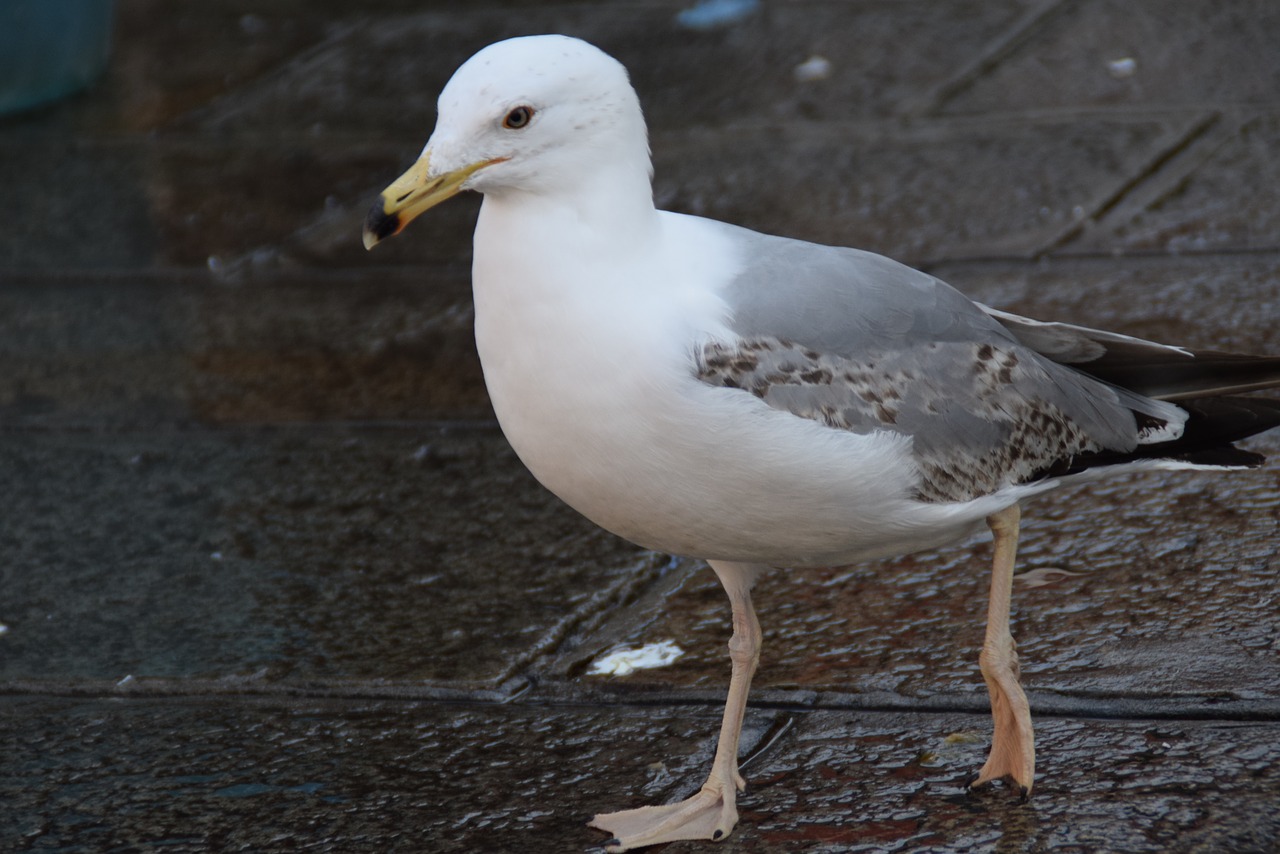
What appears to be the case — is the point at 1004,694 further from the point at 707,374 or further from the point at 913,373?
the point at 707,374

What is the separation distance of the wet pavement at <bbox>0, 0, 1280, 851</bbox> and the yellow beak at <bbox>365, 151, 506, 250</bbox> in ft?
3.62

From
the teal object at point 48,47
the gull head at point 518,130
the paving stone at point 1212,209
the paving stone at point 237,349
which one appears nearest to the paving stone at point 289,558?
the paving stone at point 237,349

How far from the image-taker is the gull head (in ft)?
9.54

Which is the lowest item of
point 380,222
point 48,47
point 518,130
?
point 380,222

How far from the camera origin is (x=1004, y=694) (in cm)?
311

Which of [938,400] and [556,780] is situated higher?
[938,400]

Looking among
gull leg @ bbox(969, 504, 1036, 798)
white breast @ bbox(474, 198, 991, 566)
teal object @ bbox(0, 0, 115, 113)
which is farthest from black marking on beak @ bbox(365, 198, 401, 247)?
teal object @ bbox(0, 0, 115, 113)

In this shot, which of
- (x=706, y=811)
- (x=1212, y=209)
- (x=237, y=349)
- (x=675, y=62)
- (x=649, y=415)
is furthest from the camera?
(x=675, y=62)

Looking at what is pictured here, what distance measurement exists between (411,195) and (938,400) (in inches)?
41.3

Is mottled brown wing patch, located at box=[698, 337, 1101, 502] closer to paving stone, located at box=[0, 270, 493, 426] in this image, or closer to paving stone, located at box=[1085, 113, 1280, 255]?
paving stone, located at box=[0, 270, 493, 426]

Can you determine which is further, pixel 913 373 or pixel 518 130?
pixel 913 373

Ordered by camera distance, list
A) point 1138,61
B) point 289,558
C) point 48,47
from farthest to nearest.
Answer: point 48,47
point 1138,61
point 289,558

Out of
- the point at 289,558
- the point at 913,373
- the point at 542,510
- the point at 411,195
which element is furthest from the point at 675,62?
the point at 411,195

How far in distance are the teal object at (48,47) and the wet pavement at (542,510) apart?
0.14 m
